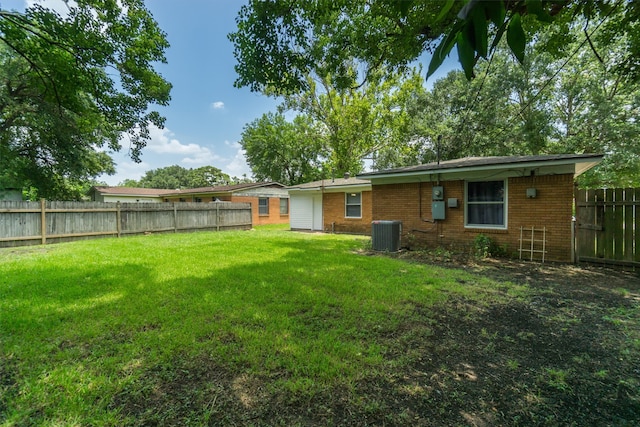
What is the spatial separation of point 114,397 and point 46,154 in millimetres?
22837

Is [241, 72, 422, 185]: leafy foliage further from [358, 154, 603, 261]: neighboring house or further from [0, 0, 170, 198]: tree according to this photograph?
[0, 0, 170, 198]: tree

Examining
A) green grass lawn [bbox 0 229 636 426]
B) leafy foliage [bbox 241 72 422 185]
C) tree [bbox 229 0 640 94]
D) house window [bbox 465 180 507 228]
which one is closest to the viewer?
tree [bbox 229 0 640 94]

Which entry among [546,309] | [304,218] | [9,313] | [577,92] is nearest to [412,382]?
[546,309]

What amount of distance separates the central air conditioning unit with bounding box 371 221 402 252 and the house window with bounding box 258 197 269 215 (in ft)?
46.8

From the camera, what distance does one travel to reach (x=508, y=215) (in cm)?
813

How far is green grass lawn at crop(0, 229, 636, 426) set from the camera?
216cm

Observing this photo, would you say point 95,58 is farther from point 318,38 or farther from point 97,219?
point 97,219

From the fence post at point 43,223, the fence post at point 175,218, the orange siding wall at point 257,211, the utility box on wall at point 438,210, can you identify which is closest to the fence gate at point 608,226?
the utility box on wall at point 438,210

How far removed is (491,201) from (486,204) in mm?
162

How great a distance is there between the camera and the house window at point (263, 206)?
22.2 m

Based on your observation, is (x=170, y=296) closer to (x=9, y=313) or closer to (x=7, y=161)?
(x=9, y=313)

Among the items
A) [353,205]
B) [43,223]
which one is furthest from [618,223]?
[43,223]

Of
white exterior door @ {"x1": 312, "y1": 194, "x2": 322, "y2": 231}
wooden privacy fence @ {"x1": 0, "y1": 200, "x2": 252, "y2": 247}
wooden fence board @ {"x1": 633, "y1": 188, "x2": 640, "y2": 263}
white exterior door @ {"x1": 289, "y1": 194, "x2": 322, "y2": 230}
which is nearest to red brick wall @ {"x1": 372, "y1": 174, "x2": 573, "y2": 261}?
wooden fence board @ {"x1": 633, "y1": 188, "x2": 640, "y2": 263}

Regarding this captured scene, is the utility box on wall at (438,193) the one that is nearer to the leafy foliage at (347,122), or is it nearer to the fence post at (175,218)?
the fence post at (175,218)
